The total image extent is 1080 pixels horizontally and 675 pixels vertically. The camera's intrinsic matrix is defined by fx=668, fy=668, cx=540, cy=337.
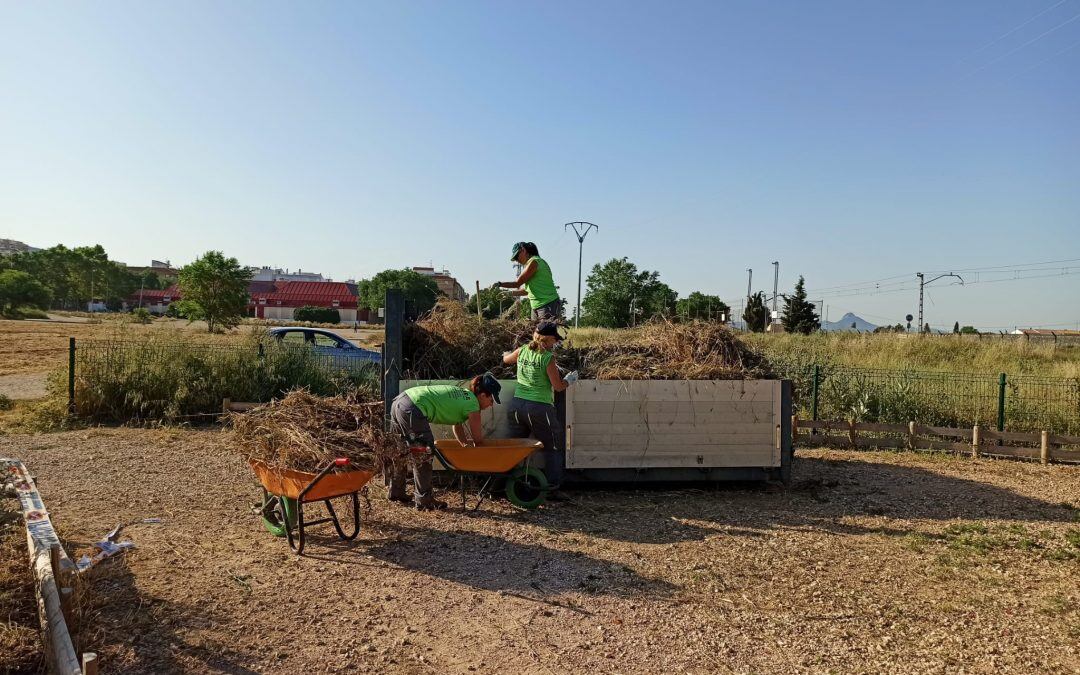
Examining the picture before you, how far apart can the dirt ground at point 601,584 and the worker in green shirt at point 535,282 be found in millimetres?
2195

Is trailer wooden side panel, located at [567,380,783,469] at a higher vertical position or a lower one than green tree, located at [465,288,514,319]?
lower

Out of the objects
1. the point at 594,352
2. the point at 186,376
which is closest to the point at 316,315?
the point at 186,376

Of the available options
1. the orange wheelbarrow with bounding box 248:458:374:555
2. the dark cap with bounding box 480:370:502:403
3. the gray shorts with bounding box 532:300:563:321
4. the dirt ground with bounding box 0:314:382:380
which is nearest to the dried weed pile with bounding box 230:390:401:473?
the orange wheelbarrow with bounding box 248:458:374:555

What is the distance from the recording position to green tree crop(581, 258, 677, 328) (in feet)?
138

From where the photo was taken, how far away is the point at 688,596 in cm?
441

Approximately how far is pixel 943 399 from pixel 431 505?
9701mm

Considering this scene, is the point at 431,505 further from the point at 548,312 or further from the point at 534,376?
the point at 548,312

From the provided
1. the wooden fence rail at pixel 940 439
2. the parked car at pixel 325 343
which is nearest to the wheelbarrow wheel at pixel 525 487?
the wooden fence rail at pixel 940 439

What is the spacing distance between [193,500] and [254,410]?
70.7 inches

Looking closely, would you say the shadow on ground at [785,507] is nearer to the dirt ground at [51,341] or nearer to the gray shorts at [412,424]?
the gray shorts at [412,424]

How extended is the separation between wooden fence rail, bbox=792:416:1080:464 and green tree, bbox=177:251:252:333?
3019cm

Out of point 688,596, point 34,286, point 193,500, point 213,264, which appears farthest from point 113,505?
point 34,286

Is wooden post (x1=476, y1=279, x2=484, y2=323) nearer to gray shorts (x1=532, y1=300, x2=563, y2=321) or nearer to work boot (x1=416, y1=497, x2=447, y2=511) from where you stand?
gray shorts (x1=532, y1=300, x2=563, y2=321)

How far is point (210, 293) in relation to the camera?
33.4 metres
